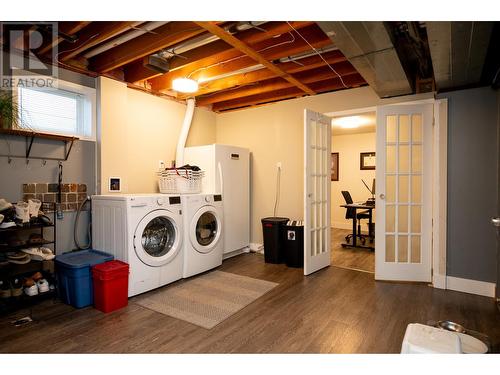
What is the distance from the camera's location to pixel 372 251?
179 inches

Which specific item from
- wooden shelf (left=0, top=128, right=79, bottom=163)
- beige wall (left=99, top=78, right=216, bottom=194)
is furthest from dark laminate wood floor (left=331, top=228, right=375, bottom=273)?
wooden shelf (left=0, top=128, right=79, bottom=163)

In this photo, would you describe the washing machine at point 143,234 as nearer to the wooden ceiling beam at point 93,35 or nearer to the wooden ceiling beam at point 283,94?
the wooden ceiling beam at point 93,35

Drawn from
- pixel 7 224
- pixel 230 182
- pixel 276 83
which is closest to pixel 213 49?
pixel 276 83

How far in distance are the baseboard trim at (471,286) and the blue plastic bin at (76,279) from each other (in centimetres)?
346

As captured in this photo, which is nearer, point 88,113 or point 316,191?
point 88,113

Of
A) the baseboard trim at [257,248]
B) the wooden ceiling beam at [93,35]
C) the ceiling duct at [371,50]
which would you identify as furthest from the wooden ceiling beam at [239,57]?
the baseboard trim at [257,248]

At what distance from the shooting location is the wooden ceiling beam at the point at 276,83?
10.8 feet

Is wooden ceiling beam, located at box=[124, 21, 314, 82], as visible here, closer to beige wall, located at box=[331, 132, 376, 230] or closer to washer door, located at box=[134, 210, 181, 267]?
washer door, located at box=[134, 210, 181, 267]

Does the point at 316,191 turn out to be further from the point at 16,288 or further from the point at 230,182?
the point at 16,288

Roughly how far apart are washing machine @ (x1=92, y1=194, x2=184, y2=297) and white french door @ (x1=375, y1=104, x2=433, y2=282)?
7.54 ft

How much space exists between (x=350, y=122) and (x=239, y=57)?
9.83ft

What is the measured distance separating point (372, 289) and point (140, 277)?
92.4 inches

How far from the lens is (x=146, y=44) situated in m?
2.65
